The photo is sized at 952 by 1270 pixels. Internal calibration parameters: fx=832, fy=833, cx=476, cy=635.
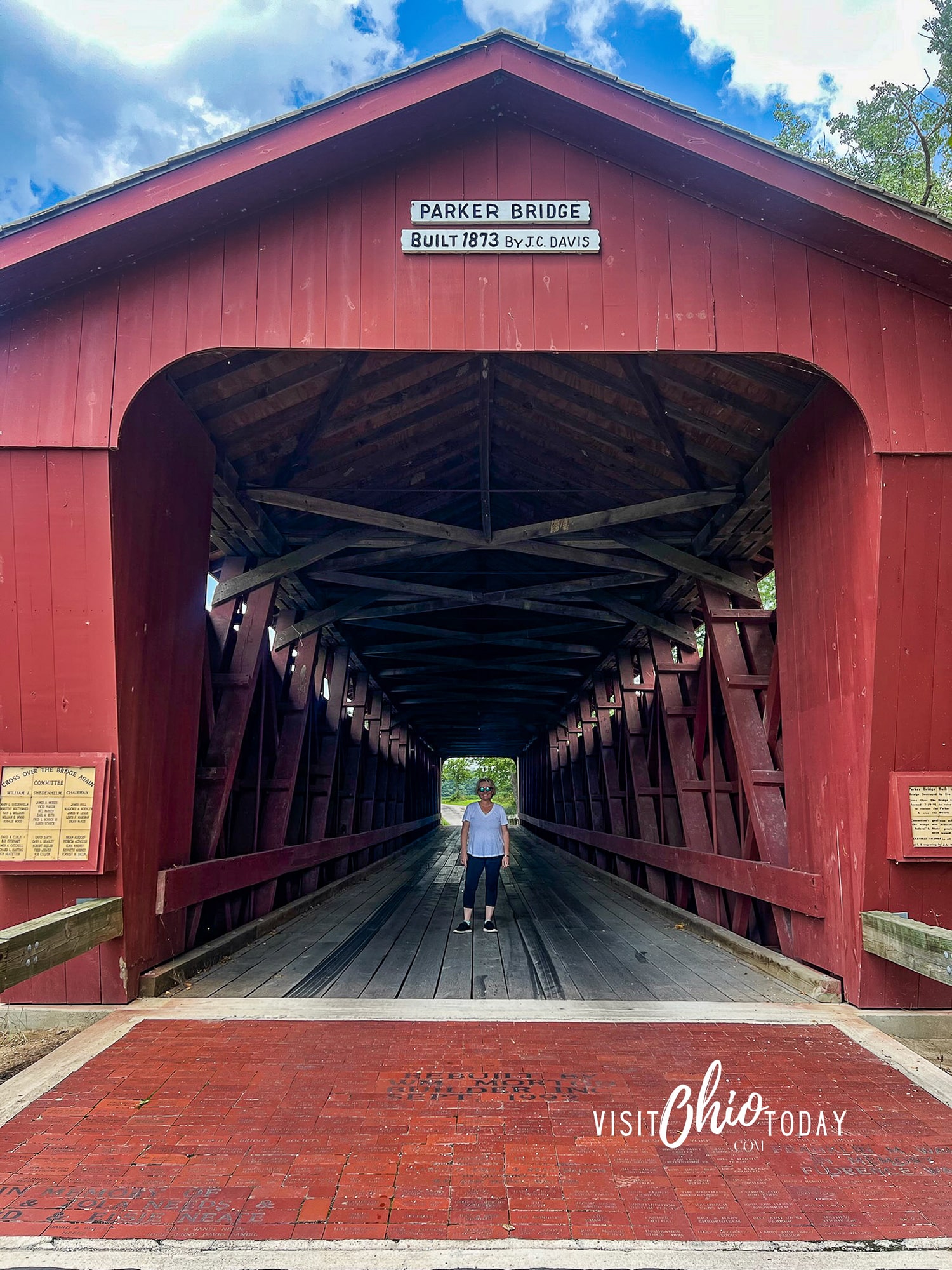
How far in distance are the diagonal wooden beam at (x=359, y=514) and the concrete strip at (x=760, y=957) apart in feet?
12.6

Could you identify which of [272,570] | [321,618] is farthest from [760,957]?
[321,618]

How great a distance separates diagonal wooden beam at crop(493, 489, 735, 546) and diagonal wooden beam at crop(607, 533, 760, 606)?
41 centimetres

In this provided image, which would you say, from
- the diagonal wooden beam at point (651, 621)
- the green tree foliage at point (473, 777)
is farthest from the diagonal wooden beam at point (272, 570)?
the green tree foliage at point (473, 777)

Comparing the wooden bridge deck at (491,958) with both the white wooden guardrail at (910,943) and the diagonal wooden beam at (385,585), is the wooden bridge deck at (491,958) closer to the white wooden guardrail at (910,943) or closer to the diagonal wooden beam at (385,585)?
the white wooden guardrail at (910,943)

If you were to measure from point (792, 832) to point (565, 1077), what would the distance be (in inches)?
101

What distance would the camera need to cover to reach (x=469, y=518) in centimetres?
991

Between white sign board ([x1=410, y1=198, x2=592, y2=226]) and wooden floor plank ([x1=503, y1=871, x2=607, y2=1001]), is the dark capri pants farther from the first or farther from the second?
white sign board ([x1=410, y1=198, x2=592, y2=226])

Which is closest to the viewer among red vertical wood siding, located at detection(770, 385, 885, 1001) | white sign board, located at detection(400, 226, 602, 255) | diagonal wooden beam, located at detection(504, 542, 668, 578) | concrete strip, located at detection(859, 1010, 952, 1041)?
concrete strip, located at detection(859, 1010, 952, 1041)

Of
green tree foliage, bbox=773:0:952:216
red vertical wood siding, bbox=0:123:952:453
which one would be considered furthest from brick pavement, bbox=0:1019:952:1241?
green tree foliage, bbox=773:0:952:216

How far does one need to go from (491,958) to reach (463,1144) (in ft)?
9.18

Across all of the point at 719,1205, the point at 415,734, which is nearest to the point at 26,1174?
the point at 719,1205

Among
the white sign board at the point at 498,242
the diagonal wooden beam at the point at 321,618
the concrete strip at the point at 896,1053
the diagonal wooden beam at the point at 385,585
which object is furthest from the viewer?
the diagonal wooden beam at the point at 321,618

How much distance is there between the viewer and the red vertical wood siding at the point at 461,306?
432 cm

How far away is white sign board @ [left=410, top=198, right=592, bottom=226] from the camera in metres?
4.50
